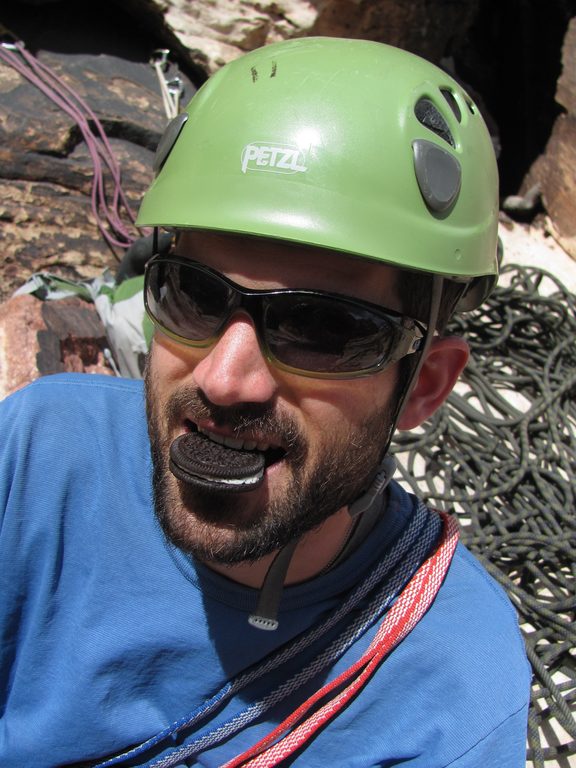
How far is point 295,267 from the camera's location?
1192 millimetres

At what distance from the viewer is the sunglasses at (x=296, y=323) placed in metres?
1.18

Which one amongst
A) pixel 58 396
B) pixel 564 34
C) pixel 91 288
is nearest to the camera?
pixel 58 396

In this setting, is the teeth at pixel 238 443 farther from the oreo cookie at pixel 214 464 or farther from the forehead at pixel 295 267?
the forehead at pixel 295 267

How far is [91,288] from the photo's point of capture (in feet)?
10.4

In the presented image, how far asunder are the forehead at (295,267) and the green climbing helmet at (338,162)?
41mm

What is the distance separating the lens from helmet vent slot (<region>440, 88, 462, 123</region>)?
1.41m

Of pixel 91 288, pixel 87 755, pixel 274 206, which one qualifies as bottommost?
pixel 91 288

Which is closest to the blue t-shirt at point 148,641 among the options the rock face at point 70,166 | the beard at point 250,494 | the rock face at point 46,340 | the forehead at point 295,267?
the beard at point 250,494

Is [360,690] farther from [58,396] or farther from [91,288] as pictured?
[91,288]

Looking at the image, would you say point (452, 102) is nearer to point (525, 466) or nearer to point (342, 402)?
point (342, 402)

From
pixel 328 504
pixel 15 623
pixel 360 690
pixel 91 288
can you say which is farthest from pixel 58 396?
pixel 91 288

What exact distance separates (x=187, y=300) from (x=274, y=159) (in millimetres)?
307

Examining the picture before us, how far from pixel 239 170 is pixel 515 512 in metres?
2.50

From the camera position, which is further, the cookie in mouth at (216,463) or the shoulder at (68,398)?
the shoulder at (68,398)
